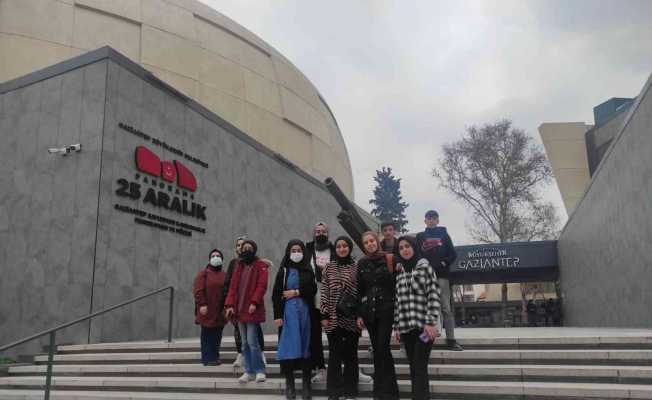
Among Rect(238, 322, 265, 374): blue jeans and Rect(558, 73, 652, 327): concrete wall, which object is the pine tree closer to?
Rect(558, 73, 652, 327): concrete wall

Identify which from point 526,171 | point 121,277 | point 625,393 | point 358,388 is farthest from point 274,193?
point 526,171

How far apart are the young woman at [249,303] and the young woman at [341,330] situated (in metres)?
0.90

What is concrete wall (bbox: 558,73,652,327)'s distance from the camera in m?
9.84

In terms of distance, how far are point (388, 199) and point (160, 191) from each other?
3905 centimetres

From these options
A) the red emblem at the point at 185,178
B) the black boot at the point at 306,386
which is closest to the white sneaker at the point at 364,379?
the black boot at the point at 306,386

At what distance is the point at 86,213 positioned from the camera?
949 centimetres

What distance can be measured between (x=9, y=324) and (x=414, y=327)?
8.24 meters

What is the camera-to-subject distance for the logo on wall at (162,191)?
404 inches

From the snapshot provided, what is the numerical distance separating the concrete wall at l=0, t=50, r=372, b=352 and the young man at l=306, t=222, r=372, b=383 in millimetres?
4977

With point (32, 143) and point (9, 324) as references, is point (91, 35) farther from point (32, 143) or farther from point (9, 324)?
point (9, 324)

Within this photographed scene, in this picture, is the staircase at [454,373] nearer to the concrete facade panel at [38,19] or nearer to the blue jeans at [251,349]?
the blue jeans at [251,349]

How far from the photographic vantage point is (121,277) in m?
9.72

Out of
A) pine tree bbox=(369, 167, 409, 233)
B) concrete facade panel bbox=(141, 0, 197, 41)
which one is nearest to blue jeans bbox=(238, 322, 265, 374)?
concrete facade panel bbox=(141, 0, 197, 41)

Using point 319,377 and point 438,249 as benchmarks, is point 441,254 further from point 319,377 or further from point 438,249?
point 319,377
